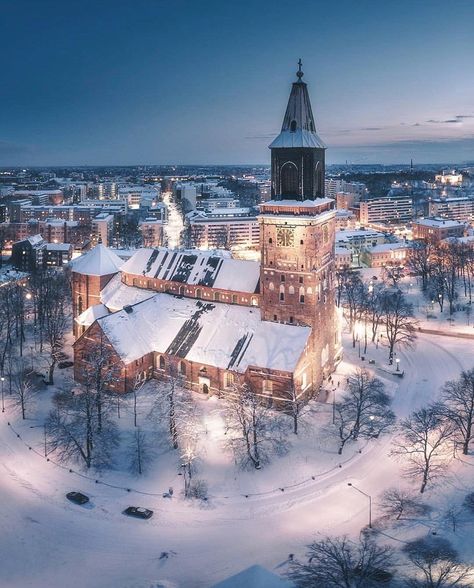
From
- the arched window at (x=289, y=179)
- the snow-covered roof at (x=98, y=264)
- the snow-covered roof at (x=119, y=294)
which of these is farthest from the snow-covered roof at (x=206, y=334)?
the arched window at (x=289, y=179)

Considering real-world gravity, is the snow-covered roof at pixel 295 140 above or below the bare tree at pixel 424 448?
above

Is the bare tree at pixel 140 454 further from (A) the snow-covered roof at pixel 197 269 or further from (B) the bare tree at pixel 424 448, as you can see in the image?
(A) the snow-covered roof at pixel 197 269

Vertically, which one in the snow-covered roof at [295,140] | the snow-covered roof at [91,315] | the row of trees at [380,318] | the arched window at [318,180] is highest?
the snow-covered roof at [295,140]

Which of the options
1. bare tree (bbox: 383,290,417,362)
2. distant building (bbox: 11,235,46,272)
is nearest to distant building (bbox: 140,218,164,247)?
distant building (bbox: 11,235,46,272)

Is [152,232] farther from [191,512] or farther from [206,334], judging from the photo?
[191,512]

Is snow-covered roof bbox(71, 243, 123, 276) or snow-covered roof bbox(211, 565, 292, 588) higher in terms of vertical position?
snow-covered roof bbox(71, 243, 123, 276)

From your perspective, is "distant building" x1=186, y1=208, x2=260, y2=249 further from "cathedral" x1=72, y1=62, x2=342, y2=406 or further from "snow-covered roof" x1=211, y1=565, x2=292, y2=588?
"snow-covered roof" x1=211, y1=565, x2=292, y2=588

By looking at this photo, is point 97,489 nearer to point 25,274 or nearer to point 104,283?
point 104,283
